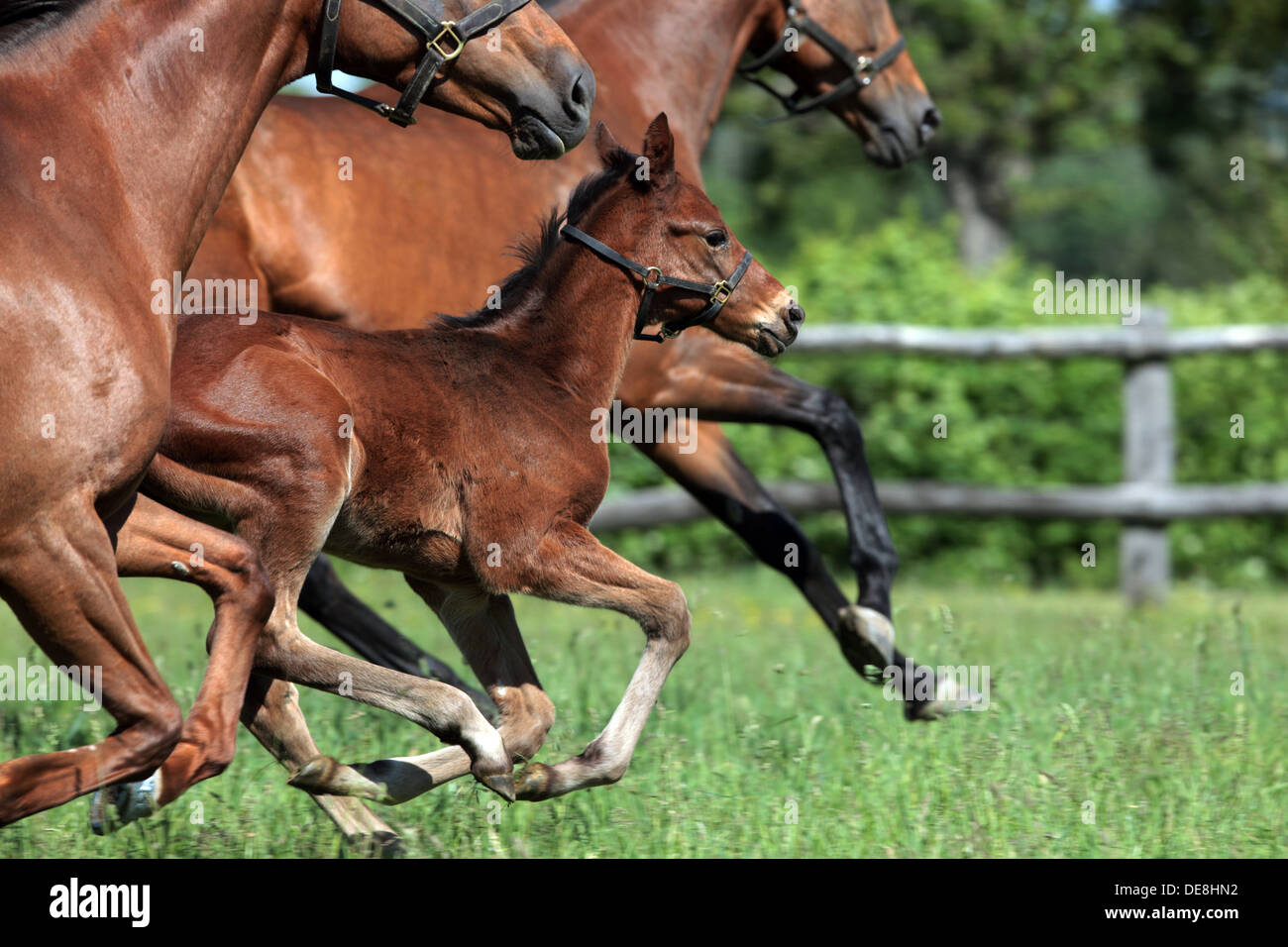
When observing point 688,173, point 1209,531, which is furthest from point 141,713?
point 1209,531

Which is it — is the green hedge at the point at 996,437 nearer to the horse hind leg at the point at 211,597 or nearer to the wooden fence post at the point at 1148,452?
the wooden fence post at the point at 1148,452

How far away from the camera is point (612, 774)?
11.8 feet

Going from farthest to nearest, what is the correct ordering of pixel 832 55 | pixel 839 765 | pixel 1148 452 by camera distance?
pixel 1148 452
pixel 832 55
pixel 839 765

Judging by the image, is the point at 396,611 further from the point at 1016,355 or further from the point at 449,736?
the point at 449,736

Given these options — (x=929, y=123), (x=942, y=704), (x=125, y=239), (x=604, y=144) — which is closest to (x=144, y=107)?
(x=125, y=239)

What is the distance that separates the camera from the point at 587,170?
4781 millimetres

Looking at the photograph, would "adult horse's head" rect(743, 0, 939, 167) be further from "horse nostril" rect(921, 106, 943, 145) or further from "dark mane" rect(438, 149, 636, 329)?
"dark mane" rect(438, 149, 636, 329)

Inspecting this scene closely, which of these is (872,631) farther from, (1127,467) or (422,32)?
(1127,467)

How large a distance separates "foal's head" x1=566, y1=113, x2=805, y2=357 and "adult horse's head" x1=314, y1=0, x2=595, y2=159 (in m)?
0.50

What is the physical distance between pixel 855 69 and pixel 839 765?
2632mm

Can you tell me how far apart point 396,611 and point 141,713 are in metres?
5.16

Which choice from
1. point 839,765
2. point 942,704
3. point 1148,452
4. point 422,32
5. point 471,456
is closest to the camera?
point 422,32

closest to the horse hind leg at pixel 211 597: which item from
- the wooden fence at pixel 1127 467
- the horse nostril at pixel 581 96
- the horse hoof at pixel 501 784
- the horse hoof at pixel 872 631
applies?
the horse hoof at pixel 501 784

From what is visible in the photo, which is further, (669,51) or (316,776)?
(669,51)
